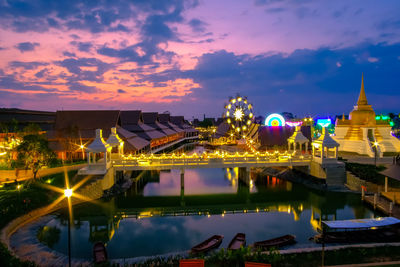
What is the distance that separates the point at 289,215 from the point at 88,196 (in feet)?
70.0

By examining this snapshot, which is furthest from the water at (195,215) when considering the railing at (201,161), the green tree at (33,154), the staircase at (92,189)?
the green tree at (33,154)

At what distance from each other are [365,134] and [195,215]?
32.6 meters

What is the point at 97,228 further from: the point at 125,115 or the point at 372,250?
the point at 125,115

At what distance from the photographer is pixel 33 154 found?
93.8 feet

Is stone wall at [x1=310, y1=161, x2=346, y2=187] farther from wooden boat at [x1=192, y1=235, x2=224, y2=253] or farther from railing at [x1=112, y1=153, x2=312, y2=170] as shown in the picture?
wooden boat at [x1=192, y1=235, x2=224, y2=253]

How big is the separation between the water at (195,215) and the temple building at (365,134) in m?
14.9

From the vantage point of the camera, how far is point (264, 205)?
2994cm

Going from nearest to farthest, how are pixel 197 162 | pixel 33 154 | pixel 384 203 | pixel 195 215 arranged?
pixel 384 203 → pixel 195 215 → pixel 33 154 → pixel 197 162

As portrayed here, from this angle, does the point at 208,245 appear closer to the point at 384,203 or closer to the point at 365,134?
the point at 384,203

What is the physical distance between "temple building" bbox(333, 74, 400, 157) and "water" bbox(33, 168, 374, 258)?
49.0 ft

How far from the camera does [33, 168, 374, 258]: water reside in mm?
20578

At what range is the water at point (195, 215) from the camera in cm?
2058

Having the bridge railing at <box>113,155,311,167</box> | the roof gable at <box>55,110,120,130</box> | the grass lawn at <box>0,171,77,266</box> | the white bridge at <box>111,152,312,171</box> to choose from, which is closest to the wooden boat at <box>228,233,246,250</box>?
the white bridge at <box>111,152,312,171</box>

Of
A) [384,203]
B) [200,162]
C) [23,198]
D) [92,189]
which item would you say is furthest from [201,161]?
[384,203]
